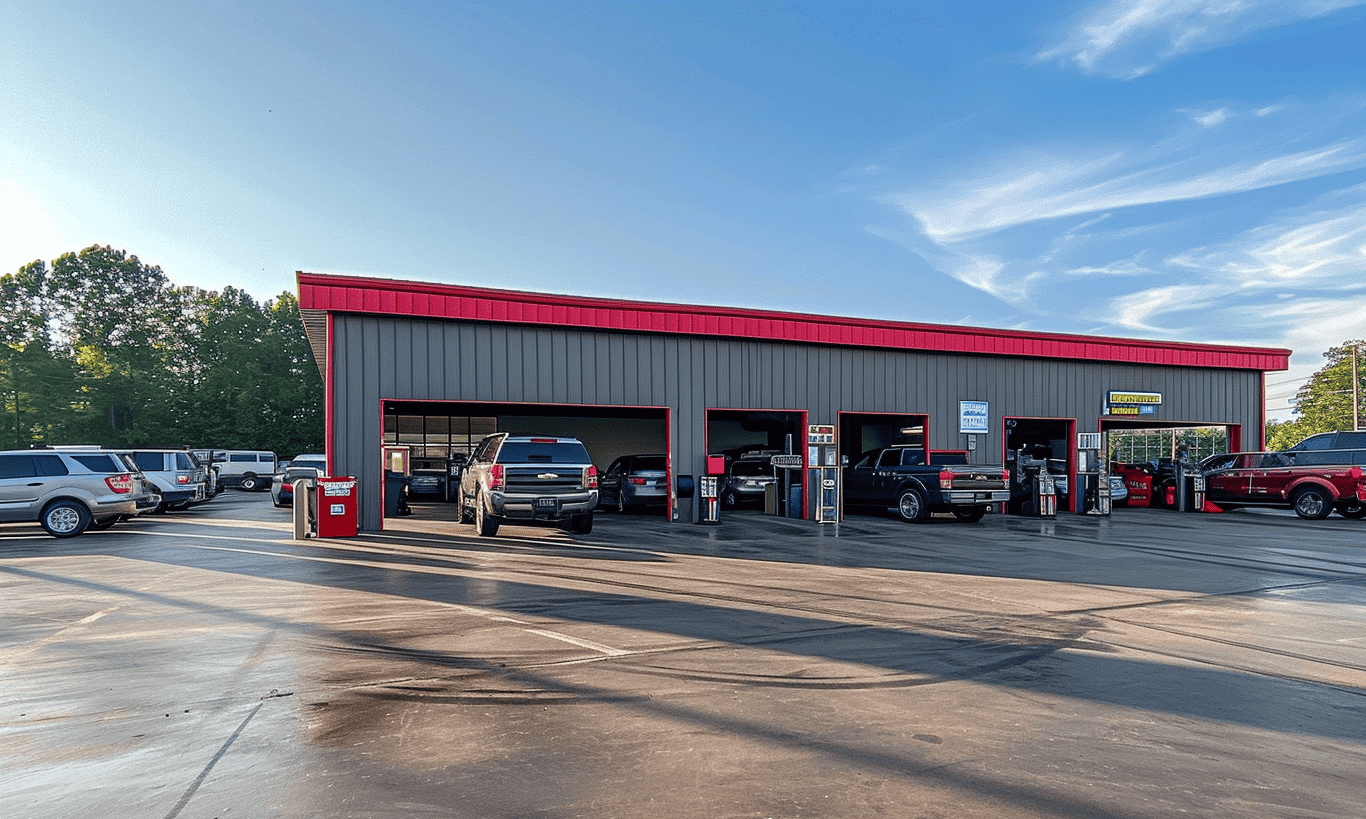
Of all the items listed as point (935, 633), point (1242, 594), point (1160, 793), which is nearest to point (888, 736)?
point (1160, 793)

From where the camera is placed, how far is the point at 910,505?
1931cm

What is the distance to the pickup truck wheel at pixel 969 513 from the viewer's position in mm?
18406

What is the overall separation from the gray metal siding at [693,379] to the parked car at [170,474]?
27.3 ft

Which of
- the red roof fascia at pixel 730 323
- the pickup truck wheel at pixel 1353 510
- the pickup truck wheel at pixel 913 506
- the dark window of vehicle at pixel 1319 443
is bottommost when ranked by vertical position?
the pickup truck wheel at pixel 1353 510

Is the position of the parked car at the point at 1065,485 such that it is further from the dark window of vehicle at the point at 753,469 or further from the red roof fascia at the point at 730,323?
the dark window of vehicle at the point at 753,469

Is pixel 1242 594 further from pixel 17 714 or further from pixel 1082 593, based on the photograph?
pixel 17 714

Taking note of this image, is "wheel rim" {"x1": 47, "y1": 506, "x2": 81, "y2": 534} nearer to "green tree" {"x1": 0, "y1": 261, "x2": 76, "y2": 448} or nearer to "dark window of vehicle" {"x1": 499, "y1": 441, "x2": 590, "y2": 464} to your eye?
"dark window of vehicle" {"x1": 499, "y1": 441, "x2": 590, "y2": 464}

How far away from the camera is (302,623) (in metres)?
7.24

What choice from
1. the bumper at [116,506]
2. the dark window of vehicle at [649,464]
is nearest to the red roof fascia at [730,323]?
the dark window of vehicle at [649,464]

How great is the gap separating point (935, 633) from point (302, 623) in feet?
18.5

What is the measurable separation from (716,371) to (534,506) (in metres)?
7.87

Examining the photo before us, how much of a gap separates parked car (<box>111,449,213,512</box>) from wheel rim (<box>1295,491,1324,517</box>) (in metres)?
30.2

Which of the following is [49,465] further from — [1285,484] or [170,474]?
[1285,484]

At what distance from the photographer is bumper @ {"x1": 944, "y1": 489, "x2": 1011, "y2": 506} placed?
18109 mm
